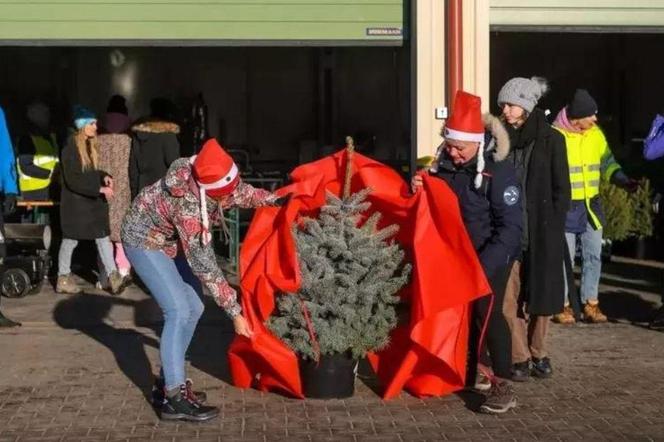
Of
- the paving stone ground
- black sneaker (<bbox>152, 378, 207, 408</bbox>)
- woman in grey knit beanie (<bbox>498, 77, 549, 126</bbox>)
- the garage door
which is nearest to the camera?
the paving stone ground

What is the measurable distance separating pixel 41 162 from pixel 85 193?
1389 mm

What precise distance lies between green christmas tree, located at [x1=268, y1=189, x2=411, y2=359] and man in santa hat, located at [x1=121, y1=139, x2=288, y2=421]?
336mm

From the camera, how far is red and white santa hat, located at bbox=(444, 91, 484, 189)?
698 centimetres

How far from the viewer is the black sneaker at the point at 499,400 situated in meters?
7.00

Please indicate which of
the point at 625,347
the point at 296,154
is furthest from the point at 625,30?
the point at 296,154

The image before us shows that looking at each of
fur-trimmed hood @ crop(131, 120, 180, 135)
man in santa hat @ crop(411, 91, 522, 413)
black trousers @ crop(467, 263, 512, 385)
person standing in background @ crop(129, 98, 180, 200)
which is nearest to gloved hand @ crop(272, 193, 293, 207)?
man in santa hat @ crop(411, 91, 522, 413)

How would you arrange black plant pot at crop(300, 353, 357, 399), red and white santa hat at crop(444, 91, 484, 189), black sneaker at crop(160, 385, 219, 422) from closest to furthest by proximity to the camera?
1. black sneaker at crop(160, 385, 219, 422)
2. red and white santa hat at crop(444, 91, 484, 189)
3. black plant pot at crop(300, 353, 357, 399)

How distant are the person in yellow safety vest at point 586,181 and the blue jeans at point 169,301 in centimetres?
335

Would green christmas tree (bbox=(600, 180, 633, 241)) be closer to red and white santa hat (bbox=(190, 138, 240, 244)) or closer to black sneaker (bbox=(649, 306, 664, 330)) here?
black sneaker (bbox=(649, 306, 664, 330))

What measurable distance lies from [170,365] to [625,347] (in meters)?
3.70

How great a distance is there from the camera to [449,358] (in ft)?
23.3

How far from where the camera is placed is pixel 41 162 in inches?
481

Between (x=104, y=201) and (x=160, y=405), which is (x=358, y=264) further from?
(x=104, y=201)

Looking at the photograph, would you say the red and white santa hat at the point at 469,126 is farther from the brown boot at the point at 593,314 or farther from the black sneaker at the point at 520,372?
the brown boot at the point at 593,314
